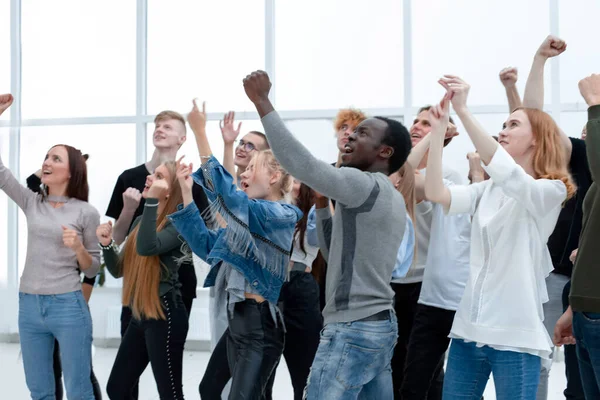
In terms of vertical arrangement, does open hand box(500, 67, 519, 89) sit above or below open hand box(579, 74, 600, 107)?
above

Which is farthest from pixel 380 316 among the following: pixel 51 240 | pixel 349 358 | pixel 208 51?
pixel 208 51

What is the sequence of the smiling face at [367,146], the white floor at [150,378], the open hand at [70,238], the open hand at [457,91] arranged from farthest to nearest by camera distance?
1. the white floor at [150,378]
2. the open hand at [70,238]
3. the open hand at [457,91]
4. the smiling face at [367,146]

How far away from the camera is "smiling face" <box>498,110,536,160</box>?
2.30m

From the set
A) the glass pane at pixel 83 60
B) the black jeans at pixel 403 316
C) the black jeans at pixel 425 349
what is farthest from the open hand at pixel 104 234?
the glass pane at pixel 83 60

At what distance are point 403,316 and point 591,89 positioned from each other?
1345mm

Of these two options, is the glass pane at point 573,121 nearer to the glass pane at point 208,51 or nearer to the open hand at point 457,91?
the glass pane at point 208,51

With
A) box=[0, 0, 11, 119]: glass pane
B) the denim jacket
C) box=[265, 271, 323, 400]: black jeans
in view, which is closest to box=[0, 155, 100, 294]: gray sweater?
the denim jacket

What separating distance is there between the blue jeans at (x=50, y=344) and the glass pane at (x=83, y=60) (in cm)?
371

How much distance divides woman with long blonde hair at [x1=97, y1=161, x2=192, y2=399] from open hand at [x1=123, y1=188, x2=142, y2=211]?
0.88 feet

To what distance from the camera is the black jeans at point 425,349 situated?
2.73 meters

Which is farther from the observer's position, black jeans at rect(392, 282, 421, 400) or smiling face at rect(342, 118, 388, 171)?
black jeans at rect(392, 282, 421, 400)

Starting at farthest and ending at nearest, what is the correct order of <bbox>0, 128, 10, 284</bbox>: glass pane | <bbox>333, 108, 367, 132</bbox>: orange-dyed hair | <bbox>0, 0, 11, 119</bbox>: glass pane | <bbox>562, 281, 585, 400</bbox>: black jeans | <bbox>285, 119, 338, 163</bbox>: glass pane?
<bbox>0, 0, 11, 119</bbox>: glass pane → <bbox>0, 128, 10, 284</bbox>: glass pane → <bbox>285, 119, 338, 163</bbox>: glass pane → <bbox>333, 108, 367, 132</bbox>: orange-dyed hair → <bbox>562, 281, 585, 400</bbox>: black jeans

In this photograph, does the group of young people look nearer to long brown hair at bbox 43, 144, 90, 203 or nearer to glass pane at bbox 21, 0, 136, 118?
long brown hair at bbox 43, 144, 90, 203

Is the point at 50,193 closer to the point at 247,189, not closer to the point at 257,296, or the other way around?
the point at 247,189
